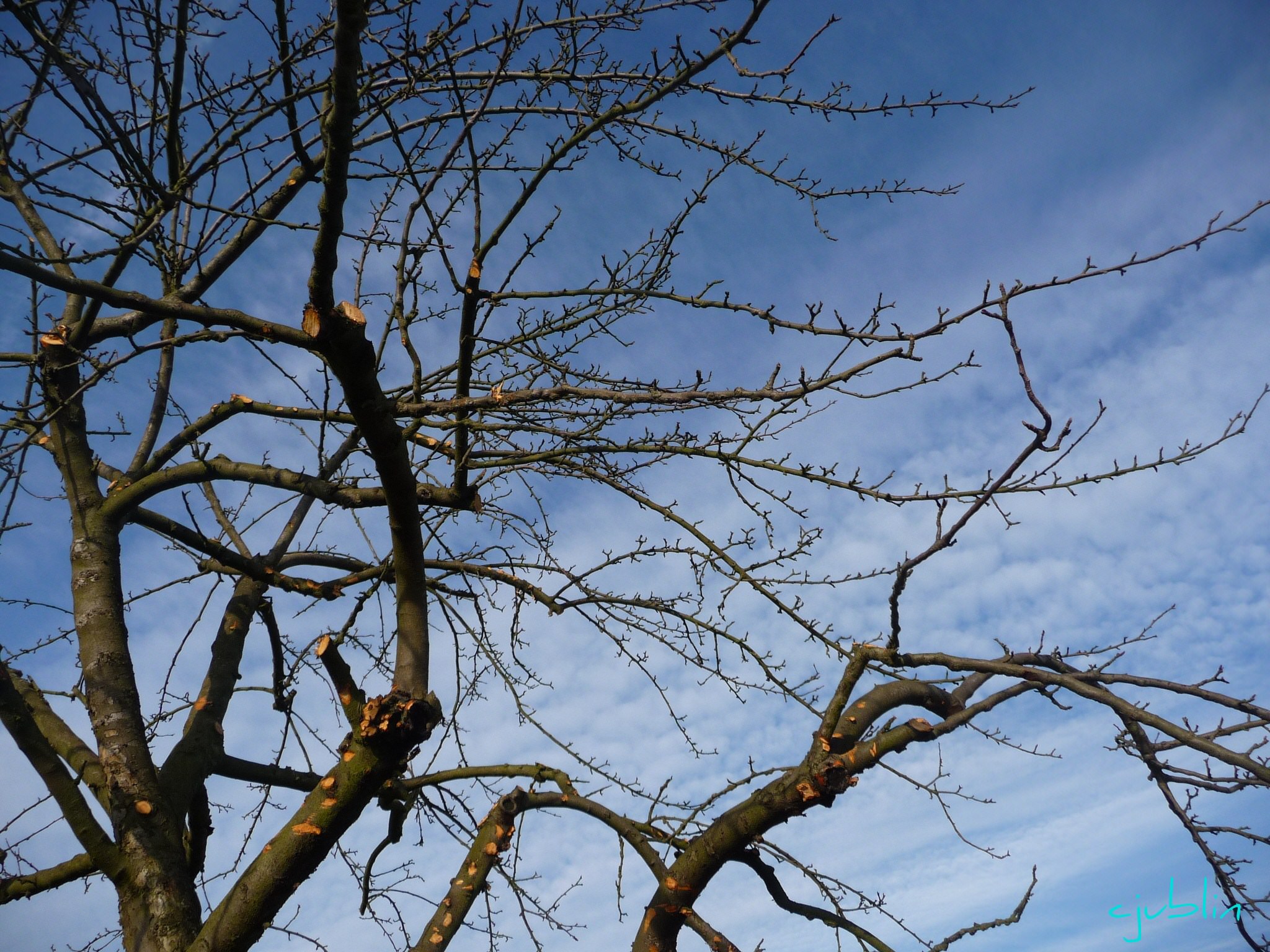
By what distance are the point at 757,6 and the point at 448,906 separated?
372 centimetres

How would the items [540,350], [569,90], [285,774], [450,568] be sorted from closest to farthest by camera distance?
[569,90], [540,350], [285,774], [450,568]

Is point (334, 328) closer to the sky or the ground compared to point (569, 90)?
closer to the ground

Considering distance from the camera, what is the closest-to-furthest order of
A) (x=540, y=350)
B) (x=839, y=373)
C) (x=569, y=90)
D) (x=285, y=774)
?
(x=839, y=373) → (x=569, y=90) → (x=540, y=350) → (x=285, y=774)

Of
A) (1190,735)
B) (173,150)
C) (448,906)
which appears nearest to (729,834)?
(448,906)

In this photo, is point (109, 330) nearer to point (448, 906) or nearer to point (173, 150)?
point (173, 150)

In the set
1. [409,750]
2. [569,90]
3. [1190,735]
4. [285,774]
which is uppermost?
[569,90]

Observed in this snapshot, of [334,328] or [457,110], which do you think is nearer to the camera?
[334,328]

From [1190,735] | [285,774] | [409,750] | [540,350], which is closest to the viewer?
[1190,735]

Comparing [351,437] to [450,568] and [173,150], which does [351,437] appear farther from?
[173,150]

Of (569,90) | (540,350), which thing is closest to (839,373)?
(540,350)

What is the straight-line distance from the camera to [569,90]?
3.71m

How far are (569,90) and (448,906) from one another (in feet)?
11.9

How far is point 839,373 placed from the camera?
8.88 feet

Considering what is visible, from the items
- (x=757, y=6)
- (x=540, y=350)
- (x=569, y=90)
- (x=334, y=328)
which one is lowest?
(x=334, y=328)
